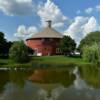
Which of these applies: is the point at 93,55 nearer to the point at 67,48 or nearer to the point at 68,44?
the point at 67,48

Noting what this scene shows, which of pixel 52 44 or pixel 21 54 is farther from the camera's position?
pixel 52 44

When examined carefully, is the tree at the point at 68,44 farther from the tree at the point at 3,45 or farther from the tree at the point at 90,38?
the tree at the point at 3,45

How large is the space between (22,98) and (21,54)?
41.1m

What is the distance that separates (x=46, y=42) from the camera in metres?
84.8

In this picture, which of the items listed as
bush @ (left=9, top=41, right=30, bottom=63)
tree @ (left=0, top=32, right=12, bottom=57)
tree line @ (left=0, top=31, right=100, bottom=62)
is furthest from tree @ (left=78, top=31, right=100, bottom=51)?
bush @ (left=9, top=41, right=30, bottom=63)

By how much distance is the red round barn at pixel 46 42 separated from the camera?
84.2m

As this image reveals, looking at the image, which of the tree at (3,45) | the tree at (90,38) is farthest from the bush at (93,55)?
the tree at (90,38)

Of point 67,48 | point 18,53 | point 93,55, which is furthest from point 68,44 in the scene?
point 93,55

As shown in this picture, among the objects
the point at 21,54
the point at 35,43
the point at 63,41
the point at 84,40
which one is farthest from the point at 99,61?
the point at 35,43

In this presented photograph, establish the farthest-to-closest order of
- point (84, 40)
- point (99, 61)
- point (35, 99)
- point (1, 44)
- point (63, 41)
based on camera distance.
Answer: point (84, 40)
point (63, 41)
point (1, 44)
point (99, 61)
point (35, 99)

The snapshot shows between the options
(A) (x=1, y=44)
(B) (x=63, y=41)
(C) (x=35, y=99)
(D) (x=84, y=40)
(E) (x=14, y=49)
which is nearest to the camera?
(C) (x=35, y=99)

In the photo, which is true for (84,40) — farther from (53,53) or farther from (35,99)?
(35,99)

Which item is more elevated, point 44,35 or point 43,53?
point 44,35

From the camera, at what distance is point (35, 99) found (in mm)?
18859
